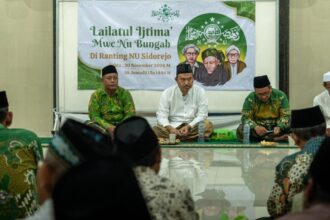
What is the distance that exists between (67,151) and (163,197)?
61 centimetres

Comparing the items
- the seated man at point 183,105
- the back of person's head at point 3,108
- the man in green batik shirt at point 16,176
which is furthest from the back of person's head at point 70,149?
the seated man at point 183,105

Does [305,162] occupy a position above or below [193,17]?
below

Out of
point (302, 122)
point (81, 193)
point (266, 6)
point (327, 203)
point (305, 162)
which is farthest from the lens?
point (266, 6)

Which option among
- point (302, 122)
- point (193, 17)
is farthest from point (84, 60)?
point (302, 122)

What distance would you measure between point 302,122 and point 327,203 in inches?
72.1

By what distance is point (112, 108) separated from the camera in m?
7.65

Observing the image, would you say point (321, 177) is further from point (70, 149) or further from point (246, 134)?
point (246, 134)

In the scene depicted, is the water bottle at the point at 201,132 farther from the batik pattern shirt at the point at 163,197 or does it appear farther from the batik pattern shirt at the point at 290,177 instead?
the batik pattern shirt at the point at 163,197

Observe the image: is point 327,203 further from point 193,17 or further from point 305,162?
→ point 193,17

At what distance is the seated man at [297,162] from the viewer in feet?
10.2

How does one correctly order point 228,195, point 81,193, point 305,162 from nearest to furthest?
point 81,193 < point 305,162 < point 228,195

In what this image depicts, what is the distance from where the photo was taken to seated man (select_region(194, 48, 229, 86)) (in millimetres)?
8617

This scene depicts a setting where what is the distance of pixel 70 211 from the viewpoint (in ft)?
4.17

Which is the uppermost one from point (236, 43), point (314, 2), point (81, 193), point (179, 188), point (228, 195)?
point (314, 2)
